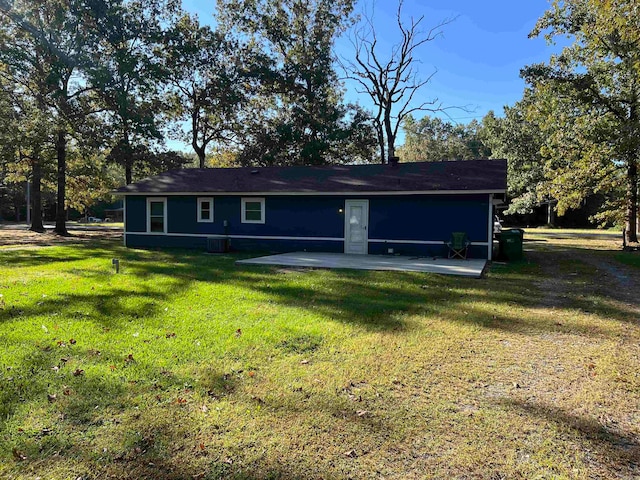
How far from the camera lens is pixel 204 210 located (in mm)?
16297

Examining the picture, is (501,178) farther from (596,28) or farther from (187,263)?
(187,263)

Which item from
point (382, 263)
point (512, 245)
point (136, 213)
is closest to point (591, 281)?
point (512, 245)

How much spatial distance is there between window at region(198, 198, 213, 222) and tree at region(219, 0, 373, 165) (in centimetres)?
1122

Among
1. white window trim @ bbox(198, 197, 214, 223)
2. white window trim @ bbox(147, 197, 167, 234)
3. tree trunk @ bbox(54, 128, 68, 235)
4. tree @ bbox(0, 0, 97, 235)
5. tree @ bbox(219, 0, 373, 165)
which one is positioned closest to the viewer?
white window trim @ bbox(198, 197, 214, 223)

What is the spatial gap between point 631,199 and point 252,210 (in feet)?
53.0

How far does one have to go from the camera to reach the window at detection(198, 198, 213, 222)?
1617 cm

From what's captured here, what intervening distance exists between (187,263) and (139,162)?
57.4 feet

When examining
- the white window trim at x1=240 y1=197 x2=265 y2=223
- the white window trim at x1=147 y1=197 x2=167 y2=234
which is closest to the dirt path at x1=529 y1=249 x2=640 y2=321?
the white window trim at x1=240 y1=197 x2=265 y2=223

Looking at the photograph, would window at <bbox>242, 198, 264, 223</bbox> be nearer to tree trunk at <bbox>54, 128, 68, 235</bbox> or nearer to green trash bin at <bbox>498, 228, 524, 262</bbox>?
green trash bin at <bbox>498, 228, 524, 262</bbox>

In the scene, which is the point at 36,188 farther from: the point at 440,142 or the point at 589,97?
the point at 440,142

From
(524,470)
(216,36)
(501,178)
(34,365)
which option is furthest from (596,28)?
(216,36)

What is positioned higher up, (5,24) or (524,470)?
(5,24)

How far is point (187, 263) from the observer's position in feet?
38.7

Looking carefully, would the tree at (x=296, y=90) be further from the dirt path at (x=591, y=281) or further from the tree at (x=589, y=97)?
the dirt path at (x=591, y=281)
